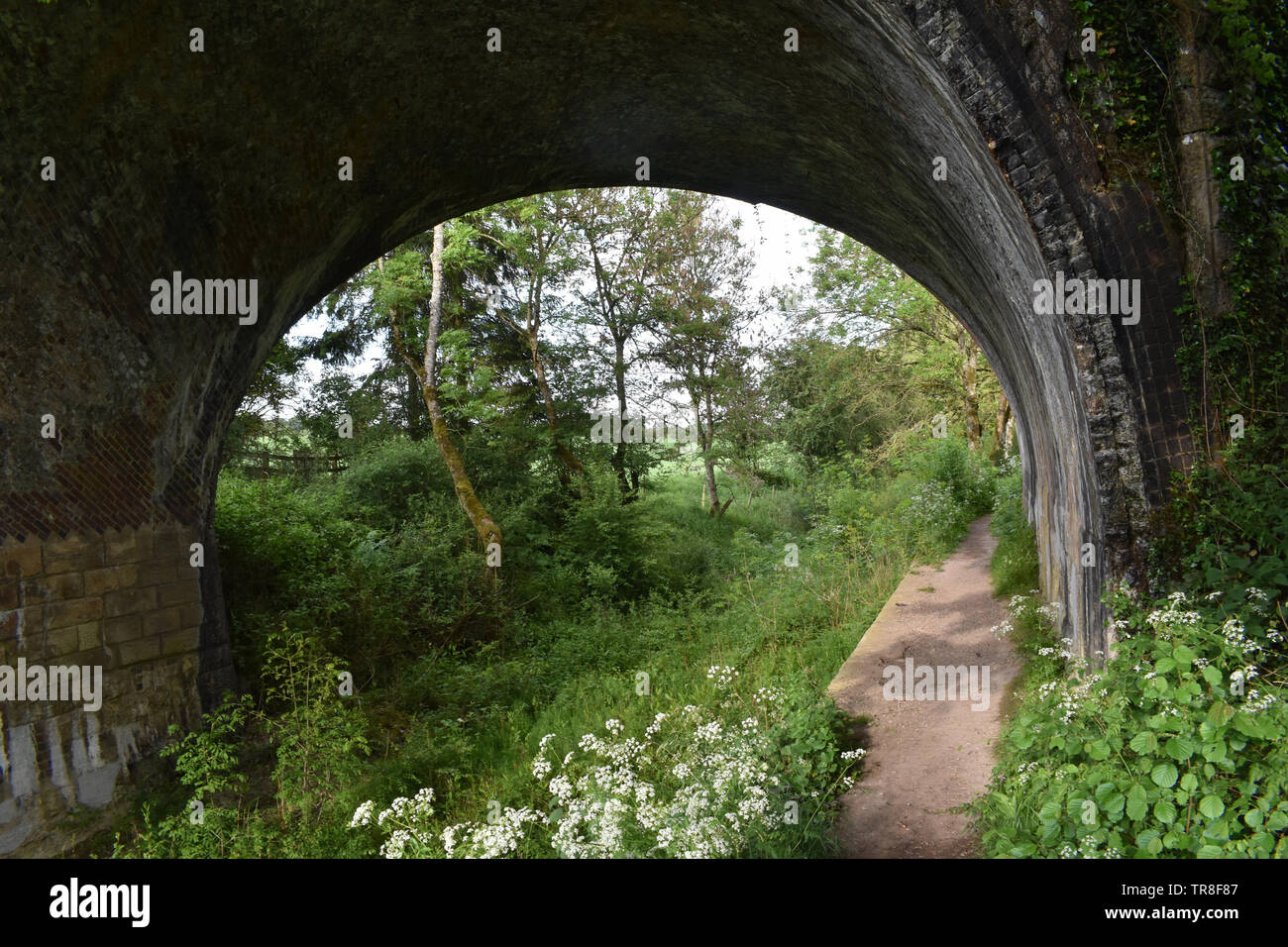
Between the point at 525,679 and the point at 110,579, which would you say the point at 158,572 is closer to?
the point at 110,579

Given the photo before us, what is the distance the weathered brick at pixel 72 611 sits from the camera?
521 centimetres

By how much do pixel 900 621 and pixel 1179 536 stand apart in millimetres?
4397

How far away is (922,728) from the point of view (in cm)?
520

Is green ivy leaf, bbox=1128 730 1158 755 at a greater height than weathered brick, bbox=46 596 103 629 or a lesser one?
lesser

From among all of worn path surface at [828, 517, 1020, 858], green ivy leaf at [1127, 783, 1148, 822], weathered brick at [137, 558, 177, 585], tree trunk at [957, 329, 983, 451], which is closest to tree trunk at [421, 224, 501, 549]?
weathered brick at [137, 558, 177, 585]

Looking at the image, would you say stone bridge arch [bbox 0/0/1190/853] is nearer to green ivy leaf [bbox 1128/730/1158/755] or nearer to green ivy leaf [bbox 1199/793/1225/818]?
green ivy leaf [bbox 1128/730/1158/755]

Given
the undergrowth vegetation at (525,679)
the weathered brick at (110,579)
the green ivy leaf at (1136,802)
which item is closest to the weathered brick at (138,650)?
the weathered brick at (110,579)

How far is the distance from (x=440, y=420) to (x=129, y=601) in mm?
6295

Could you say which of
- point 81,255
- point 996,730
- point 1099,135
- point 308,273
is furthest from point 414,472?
point 1099,135

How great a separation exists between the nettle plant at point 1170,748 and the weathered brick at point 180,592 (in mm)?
6292

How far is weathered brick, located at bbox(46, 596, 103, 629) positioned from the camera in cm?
521

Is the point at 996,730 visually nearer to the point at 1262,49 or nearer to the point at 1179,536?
the point at 1179,536

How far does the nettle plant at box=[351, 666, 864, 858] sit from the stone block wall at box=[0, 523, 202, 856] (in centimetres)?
222

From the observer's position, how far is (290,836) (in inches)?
195
